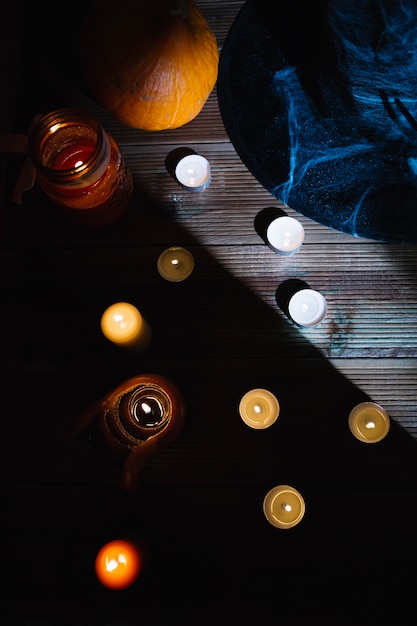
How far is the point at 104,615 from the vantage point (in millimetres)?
736

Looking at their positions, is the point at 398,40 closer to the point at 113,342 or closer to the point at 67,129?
the point at 67,129

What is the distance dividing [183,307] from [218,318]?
6 centimetres

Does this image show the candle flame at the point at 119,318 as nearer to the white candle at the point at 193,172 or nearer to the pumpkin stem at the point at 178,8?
the white candle at the point at 193,172

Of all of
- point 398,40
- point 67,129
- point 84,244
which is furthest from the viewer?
point 84,244

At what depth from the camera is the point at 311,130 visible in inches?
33.2

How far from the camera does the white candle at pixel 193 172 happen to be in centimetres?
85

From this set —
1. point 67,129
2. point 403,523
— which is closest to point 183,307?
point 67,129

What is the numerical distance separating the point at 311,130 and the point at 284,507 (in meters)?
0.60

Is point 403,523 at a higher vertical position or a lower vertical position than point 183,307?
lower

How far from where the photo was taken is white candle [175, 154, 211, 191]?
852 mm

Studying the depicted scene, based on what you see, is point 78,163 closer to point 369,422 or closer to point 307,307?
point 307,307

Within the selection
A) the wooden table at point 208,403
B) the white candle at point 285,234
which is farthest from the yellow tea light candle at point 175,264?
the white candle at point 285,234

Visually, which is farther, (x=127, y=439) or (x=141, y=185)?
(x=141, y=185)

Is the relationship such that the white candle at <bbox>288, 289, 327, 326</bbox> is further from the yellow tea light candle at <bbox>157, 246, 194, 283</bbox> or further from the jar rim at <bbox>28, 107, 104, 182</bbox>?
the jar rim at <bbox>28, 107, 104, 182</bbox>
